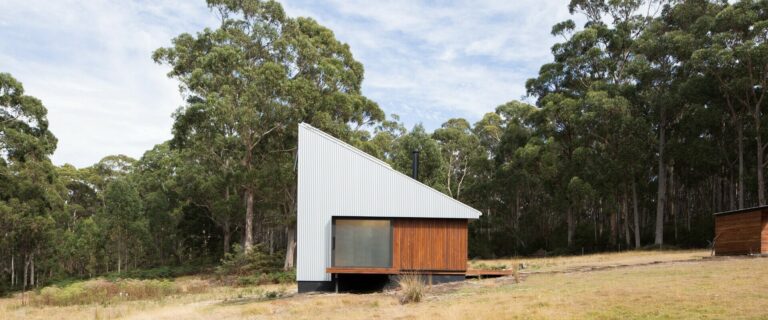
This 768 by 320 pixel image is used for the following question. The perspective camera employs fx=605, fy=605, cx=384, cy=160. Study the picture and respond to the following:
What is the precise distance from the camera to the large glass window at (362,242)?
20125mm

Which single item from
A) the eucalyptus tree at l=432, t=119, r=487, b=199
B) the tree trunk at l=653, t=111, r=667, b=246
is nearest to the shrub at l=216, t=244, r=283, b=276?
the eucalyptus tree at l=432, t=119, r=487, b=199

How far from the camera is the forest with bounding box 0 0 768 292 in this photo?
112ft

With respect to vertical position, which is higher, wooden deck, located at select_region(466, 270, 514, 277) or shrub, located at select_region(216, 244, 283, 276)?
wooden deck, located at select_region(466, 270, 514, 277)

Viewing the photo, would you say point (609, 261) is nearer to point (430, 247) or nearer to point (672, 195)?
point (430, 247)

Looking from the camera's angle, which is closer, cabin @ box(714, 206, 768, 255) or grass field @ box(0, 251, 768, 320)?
grass field @ box(0, 251, 768, 320)

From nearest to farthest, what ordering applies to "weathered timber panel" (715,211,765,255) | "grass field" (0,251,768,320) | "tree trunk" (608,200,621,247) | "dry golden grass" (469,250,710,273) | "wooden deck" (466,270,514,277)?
"grass field" (0,251,768,320)
"wooden deck" (466,270,514,277)
"weathered timber panel" (715,211,765,255)
"dry golden grass" (469,250,710,273)
"tree trunk" (608,200,621,247)

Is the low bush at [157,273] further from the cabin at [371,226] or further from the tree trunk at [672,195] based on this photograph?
the tree trunk at [672,195]

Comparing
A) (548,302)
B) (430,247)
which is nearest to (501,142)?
(430,247)

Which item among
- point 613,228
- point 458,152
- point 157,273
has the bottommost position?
point 157,273

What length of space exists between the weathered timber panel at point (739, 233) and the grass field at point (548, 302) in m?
1.90

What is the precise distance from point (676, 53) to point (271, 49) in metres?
25.3

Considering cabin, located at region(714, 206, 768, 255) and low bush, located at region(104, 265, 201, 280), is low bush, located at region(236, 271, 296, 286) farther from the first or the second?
cabin, located at region(714, 206, 768, 255)

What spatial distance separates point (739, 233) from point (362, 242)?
14488 mm

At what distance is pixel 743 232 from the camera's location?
22.7 m
